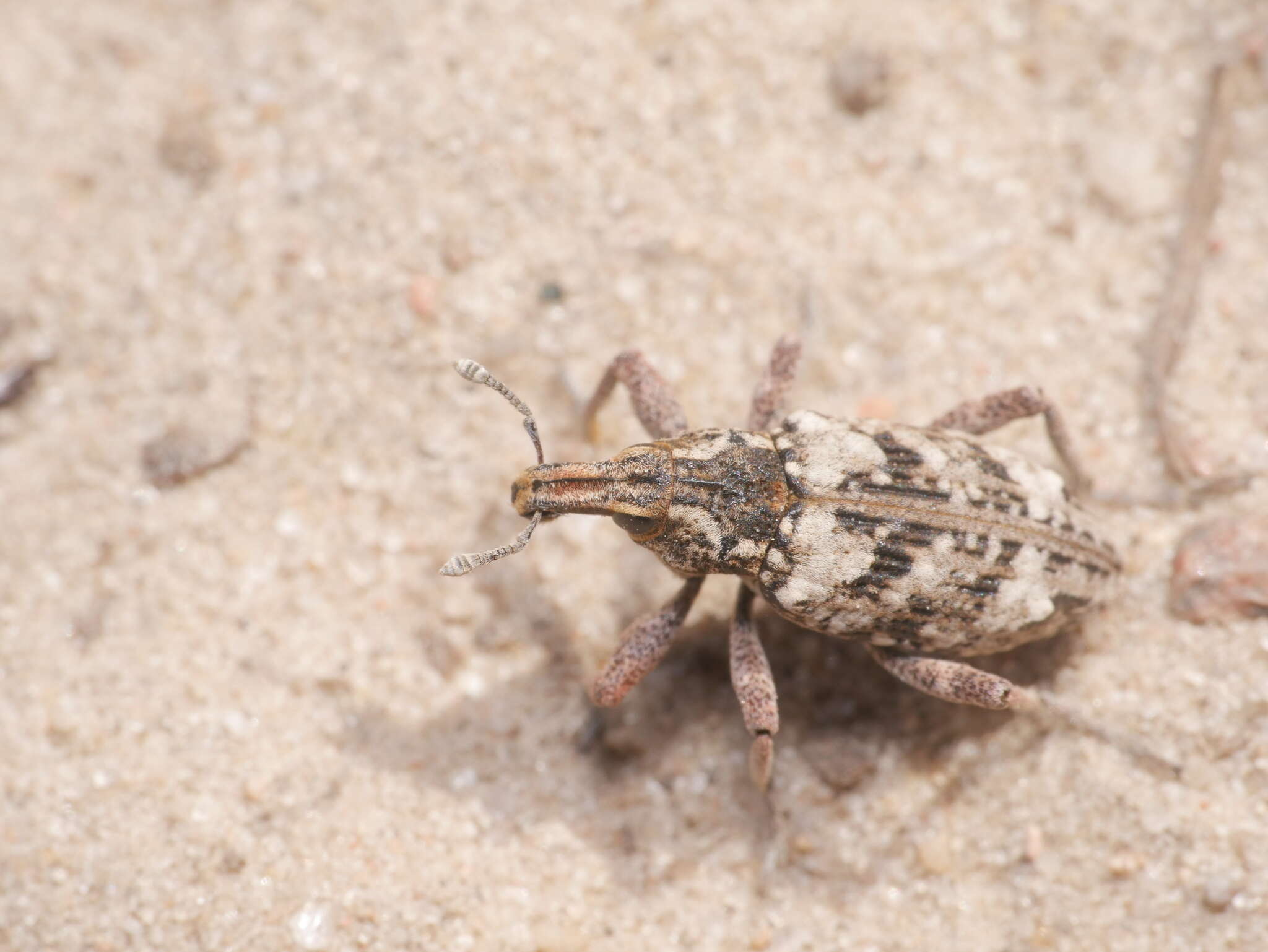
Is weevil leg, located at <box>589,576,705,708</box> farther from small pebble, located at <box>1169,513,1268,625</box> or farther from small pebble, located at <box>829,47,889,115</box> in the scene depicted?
small pebble, located at <box>829,47,889,115</box>

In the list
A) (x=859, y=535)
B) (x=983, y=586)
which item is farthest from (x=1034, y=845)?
(x=859, y=535)

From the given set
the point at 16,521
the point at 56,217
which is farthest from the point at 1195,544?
A: the point at 56,217

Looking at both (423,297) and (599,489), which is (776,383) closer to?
(599,489)

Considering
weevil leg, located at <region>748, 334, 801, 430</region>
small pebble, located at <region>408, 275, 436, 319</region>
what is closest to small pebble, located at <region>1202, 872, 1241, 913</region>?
weevil leg, located at <region>748, 334, 801, 430</region>

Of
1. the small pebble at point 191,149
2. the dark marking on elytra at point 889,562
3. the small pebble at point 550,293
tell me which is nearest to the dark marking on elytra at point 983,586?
the dark marking on elytra at point 889,562

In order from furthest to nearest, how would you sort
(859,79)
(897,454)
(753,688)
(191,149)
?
(191,149)
(859,79)
(753,688)
(897,454)

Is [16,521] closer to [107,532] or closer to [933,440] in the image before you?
[107,532]

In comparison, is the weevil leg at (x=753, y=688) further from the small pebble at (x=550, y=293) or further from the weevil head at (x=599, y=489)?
the small pebble at (x=550, y=293)
